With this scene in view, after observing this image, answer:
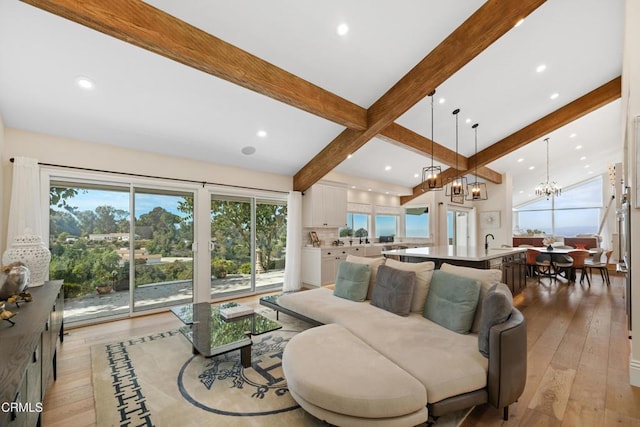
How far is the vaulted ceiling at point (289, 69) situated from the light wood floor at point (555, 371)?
264 centimetres

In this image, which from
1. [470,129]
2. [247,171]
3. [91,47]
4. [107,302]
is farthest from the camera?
[470,129]

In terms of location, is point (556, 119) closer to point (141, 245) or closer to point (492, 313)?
point (492, 313)

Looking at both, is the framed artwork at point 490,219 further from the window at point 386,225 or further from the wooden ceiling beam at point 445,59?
the wooden ceiling beam at point 445,59

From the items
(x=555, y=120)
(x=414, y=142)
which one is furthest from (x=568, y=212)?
(x=414, y=142)

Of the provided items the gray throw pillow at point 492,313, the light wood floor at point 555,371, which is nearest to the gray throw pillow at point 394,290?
the gray throw pillow at point 492,313

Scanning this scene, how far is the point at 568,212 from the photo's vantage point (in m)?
11.1

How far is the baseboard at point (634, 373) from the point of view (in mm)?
2451

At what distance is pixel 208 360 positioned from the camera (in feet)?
9.51

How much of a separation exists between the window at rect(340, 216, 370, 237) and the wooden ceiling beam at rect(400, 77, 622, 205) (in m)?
3.00

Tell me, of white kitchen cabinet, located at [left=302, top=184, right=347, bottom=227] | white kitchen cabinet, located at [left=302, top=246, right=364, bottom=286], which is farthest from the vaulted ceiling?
white kitchen cabinet, located at [left=302, top=246, right=364, bottom=286]

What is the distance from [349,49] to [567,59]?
139 inches

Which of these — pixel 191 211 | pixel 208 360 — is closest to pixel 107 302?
pixel 191 211

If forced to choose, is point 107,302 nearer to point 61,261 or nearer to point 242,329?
point 61,261

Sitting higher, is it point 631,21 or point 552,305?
point 631,21
